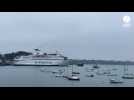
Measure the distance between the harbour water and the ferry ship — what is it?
0.06 m

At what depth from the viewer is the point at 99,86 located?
230 cm

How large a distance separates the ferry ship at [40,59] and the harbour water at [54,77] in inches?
2.5

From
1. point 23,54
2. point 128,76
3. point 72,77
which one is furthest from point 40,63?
point 128,76

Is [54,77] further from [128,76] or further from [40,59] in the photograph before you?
[128,76]

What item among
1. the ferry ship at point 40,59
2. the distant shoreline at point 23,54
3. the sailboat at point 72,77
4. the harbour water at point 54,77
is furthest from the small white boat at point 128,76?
the ferry ship at point 40,59

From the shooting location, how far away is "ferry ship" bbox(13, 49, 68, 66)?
2.43 metres

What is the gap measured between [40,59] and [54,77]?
26 centimetres

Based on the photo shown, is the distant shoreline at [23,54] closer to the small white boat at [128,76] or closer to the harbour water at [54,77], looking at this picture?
the harbour water at [54,77]

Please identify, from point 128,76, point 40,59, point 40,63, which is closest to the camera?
point 128,76

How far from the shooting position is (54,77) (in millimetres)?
2428

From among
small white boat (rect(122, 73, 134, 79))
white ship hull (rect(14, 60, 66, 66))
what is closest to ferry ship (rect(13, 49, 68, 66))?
white ship hull (rect(14, 60, 66, 66))

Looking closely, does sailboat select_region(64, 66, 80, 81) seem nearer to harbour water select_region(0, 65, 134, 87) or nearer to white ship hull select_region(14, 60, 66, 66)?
harbour water select_region(0, 65, 134, 87)
